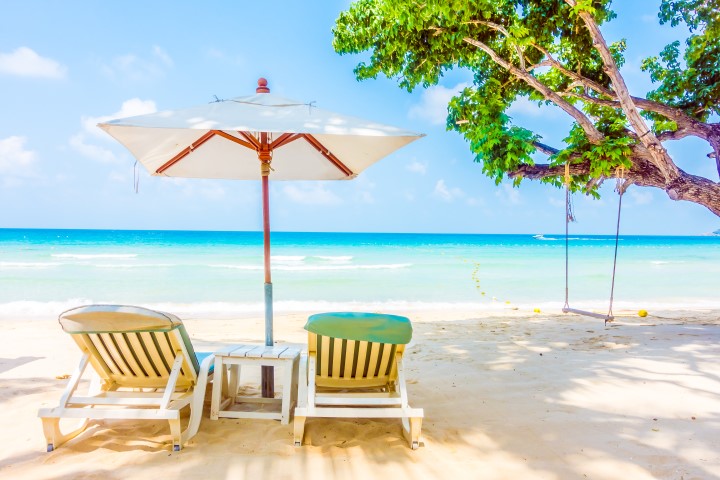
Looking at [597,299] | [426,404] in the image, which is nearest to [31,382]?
[426,404]

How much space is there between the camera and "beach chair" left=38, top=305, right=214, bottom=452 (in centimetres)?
244

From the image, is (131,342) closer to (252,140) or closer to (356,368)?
(356,368)

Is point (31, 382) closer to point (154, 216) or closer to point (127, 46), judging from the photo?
point (127, 46)

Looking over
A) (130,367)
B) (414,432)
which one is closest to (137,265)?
(130,367)

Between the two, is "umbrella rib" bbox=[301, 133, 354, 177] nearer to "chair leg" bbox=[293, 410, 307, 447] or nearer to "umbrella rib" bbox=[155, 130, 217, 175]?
"umbrella rib" bbox=[155, 130, 217, 175]

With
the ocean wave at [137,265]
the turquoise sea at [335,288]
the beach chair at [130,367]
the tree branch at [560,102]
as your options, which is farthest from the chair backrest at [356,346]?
the ocean wave at [137,265]

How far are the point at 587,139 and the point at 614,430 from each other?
4.73 metres

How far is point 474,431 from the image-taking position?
290 cm

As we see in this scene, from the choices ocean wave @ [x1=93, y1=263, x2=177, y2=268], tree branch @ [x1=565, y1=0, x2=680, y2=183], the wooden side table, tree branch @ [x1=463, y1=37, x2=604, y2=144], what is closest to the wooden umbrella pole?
the wooden side table

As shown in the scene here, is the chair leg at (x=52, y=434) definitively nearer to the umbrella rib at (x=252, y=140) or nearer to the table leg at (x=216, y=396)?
the table leg at (x=216, y=396)

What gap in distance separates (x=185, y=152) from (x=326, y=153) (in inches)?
48.6

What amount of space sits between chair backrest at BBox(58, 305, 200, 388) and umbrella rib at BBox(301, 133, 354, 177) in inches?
72.0

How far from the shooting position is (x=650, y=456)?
2463 millimetres

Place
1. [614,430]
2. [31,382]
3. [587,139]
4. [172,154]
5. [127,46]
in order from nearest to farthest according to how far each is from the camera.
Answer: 1. [614,430]
2. [172,154]
3. [31,382]
4. [587,139]
5. [127,46]
